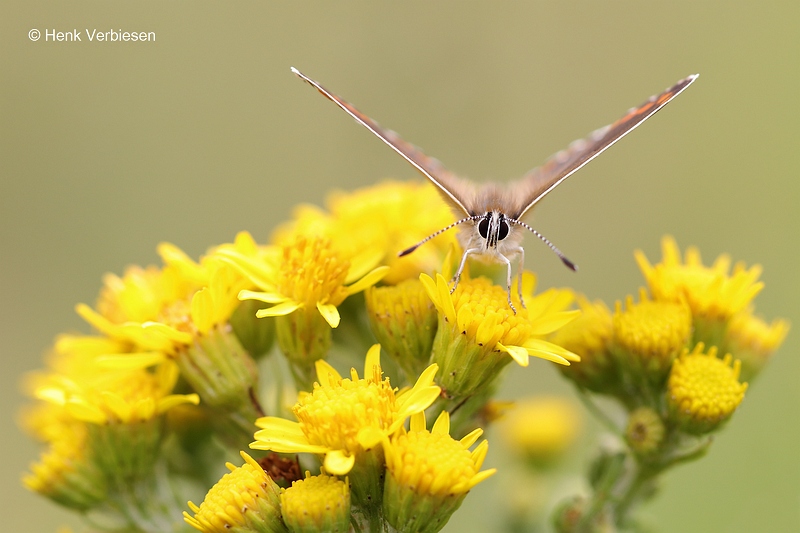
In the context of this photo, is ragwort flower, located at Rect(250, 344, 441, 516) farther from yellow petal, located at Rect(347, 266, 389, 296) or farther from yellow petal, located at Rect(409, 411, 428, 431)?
yellow petal, located at Rect(347, 266, 389, 296)

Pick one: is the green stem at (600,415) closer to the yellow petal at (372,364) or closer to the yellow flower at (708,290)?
the yellow flower at (708,290)

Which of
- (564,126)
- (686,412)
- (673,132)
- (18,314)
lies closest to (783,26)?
(673,132)

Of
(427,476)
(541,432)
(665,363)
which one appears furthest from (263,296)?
(541,432)

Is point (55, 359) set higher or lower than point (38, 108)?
lower

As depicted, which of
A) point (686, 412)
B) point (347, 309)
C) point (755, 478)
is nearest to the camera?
point (686, 412)

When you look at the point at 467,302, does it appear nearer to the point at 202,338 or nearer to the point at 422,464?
the point at 422,464

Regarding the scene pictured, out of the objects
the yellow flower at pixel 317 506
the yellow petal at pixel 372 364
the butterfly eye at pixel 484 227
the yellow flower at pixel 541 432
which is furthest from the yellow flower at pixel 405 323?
the yellow flower at pixel 541 432

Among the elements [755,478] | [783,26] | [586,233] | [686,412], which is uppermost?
[783,26]

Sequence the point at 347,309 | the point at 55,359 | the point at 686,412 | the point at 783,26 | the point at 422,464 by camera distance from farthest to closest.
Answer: the point at 783,26 → the point at 55,359 → the point at 347,309 → the point at 686,412 → the point at 422,464
